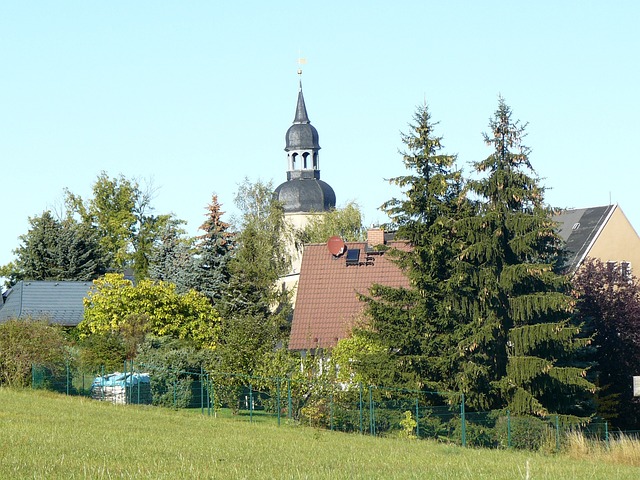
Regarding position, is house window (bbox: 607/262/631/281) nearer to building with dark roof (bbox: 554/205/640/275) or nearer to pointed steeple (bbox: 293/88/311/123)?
building with dark roof (bbox: 554/205/640/275)

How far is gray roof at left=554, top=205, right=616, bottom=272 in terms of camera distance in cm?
5697

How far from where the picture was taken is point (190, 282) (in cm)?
6650

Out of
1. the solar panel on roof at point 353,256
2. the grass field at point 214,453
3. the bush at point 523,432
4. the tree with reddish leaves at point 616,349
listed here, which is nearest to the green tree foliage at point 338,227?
the solar panel on roof at point 353,256

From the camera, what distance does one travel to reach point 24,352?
43.2m

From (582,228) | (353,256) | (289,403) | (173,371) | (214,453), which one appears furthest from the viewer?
(582,228)

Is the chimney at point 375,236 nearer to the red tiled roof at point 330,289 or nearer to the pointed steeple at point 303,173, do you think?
the red tiled roof at point 330,289

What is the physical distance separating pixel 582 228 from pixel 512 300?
2073cm

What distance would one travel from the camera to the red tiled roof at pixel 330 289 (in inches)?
1959

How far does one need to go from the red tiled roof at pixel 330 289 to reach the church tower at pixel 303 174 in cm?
5377

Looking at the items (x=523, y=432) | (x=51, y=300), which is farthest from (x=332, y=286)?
(x=51, y=300)

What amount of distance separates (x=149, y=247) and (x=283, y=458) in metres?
69.9

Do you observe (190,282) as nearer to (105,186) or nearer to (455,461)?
(105,186)

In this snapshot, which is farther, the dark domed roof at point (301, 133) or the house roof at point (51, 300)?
the dark domed roof at point (301, 133)

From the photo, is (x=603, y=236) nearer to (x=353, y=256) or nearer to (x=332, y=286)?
(x=353, y=256)
